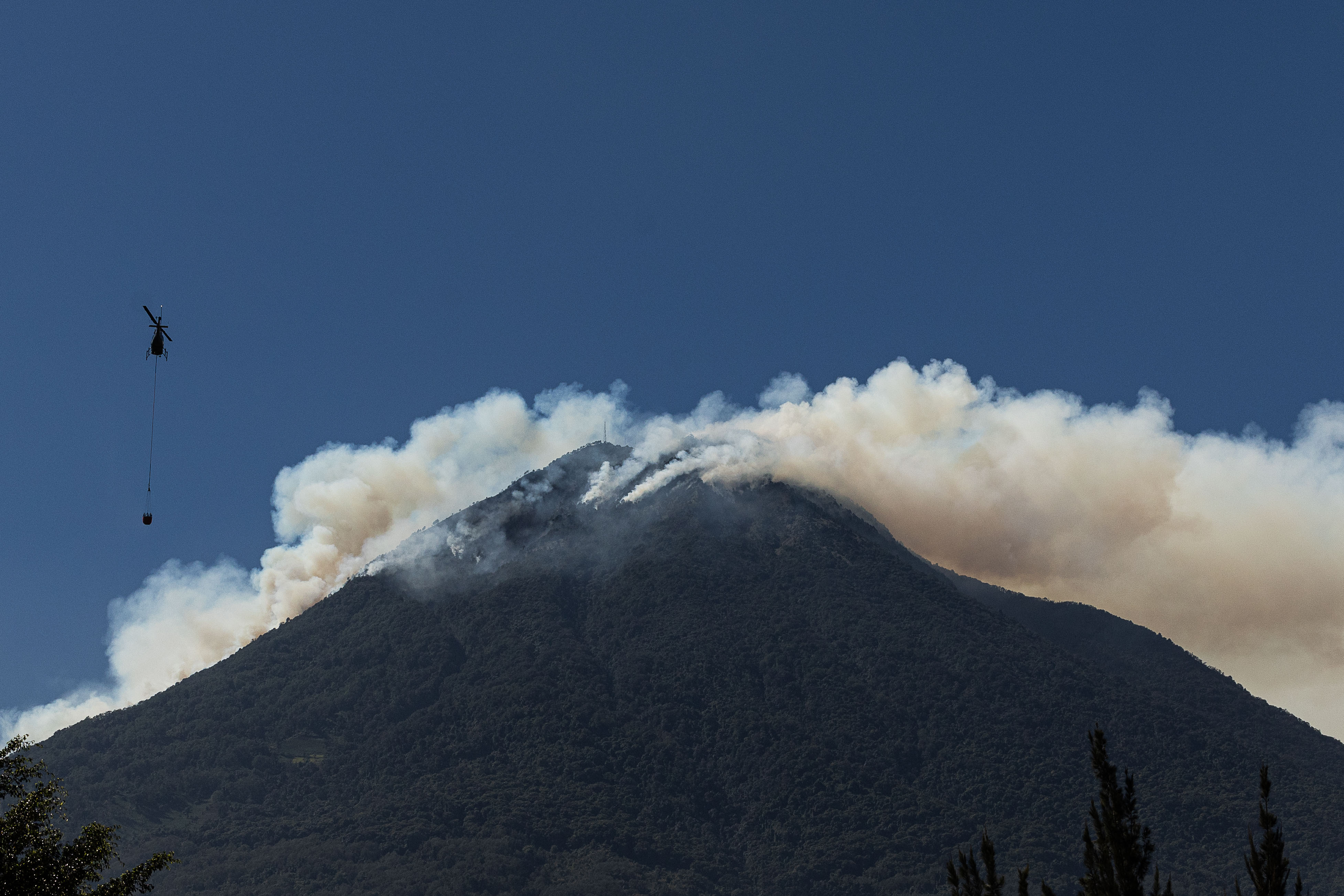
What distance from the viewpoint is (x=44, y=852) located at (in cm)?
4069

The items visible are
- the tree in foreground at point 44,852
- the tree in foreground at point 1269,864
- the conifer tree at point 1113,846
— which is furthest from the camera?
the conifer tree at point 1113,846

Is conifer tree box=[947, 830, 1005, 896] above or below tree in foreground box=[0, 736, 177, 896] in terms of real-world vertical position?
below

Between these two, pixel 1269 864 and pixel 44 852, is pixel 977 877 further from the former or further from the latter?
pixel 44 852

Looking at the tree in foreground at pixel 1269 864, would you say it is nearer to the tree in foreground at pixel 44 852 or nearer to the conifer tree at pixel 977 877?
the conifer tree at pixel 977 877

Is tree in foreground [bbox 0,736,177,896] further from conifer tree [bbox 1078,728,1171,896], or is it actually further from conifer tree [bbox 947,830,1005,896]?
conifer tree [bbox 1078,728,1171,896]

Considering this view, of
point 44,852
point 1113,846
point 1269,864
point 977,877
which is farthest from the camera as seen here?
point 977,877

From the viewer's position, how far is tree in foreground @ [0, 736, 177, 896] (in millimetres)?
39469

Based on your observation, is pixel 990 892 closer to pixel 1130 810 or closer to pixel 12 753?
pixel 1130 810

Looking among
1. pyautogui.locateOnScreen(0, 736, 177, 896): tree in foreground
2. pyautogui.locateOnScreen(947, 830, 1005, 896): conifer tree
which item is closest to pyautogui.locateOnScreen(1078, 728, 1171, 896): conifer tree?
pyautogui.locateOnScreen(947, 830, 1005, 896): conifer tree

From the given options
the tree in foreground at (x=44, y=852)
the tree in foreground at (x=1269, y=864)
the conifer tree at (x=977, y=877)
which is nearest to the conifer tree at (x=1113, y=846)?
the conifer tree at (x=977, y=877)

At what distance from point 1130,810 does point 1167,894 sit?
387 centimetres

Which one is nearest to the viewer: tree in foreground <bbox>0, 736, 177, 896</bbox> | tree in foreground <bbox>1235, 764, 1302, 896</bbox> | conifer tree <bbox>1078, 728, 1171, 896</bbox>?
tree in foreground <bbox>0, 736, 177, 896</bbox>

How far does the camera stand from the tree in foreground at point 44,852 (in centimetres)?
3947

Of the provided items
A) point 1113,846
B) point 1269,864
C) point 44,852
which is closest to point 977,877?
point 1113,846
